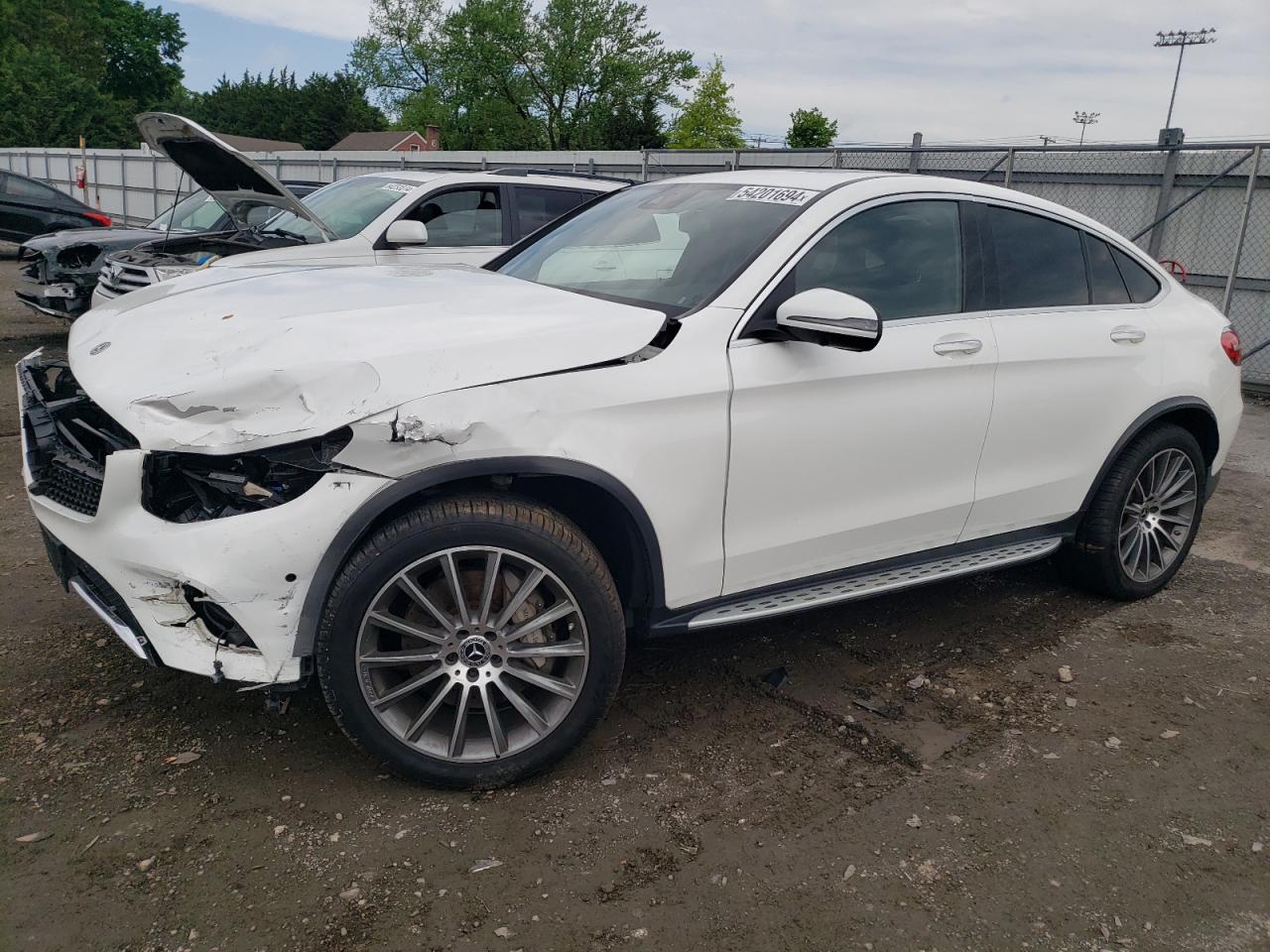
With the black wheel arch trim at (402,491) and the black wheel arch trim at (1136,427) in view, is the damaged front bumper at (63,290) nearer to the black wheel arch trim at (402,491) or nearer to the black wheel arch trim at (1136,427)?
the black wheel arch trim at (402,491)

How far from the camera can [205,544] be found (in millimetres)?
2596

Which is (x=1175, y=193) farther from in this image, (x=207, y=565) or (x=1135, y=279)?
(x=207, y=565)

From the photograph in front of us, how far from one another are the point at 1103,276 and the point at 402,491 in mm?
3296

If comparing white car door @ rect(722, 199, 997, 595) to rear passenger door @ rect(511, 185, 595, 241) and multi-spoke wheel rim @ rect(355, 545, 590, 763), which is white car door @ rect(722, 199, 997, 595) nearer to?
multi-spoke wheel rim @ rect(355, 545, 590, 763)

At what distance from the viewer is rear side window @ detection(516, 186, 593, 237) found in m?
7.61

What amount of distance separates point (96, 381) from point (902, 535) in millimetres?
2730

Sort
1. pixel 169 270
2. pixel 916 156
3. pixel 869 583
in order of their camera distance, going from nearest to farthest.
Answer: pixel 869 583 → pixel 169 270 → pixel 916 156

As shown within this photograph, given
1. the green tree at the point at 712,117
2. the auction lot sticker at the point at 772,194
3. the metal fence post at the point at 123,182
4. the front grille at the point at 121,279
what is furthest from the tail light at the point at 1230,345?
the green tree at the point at 712,117

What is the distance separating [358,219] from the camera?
730cm

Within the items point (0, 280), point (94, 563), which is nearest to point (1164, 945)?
point (94, 563)

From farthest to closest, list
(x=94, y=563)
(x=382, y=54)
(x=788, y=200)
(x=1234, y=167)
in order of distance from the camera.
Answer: (x=382, y=54) < (x=1234, y=167) < (x=788, y=200) < (x=94, y=563)

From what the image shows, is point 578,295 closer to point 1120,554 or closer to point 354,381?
point 354,381

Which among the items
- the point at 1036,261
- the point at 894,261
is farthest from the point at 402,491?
the point at 1036,261

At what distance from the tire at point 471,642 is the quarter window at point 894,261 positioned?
4.09 feet
